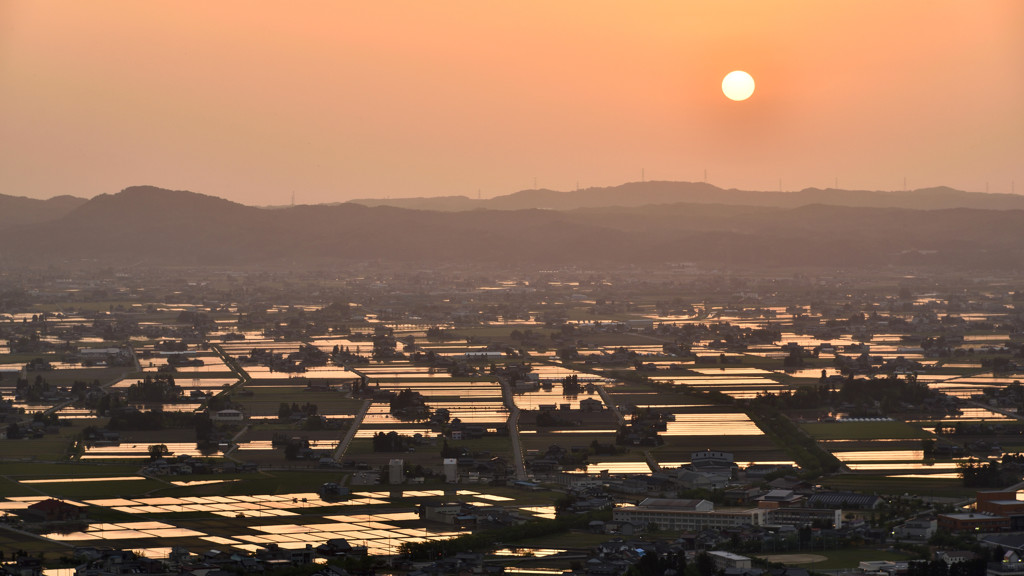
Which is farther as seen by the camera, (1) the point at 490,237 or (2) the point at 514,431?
(1) the point at 490,237

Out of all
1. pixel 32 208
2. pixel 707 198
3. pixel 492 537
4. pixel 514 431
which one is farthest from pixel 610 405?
pixel 707 198

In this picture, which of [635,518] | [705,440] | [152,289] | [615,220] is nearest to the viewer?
[635,518]

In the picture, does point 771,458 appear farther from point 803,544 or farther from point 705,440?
point 803,544

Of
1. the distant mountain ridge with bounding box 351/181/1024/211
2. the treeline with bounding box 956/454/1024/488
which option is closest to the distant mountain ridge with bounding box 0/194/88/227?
the distant mountain ridge with bounding box 351/181/1024/211

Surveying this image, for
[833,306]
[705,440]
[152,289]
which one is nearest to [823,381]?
[705,440]

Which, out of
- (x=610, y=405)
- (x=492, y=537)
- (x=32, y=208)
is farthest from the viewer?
(x=32, y=208)

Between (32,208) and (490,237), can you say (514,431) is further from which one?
(32,208)

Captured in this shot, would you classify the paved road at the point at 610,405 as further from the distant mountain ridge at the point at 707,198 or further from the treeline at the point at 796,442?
the distant mountain ridge at the point at 707,198
